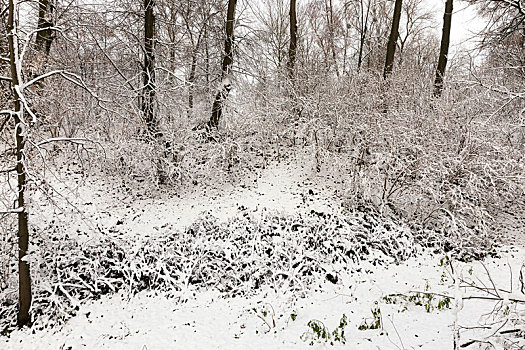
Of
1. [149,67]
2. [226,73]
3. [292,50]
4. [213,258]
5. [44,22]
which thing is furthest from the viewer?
[292,50]

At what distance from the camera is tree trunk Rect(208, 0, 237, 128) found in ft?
36.3

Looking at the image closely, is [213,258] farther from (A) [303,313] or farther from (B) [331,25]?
(B) [331,25]

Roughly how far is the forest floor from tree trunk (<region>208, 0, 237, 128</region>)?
384 cm

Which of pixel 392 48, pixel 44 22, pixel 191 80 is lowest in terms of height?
pixel 191 80

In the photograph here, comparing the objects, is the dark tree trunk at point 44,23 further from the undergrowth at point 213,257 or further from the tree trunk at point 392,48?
the tree trunk at point 392,48

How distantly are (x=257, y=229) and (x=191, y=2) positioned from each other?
7.55 meters

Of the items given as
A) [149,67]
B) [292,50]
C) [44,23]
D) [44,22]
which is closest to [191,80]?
[149,67]

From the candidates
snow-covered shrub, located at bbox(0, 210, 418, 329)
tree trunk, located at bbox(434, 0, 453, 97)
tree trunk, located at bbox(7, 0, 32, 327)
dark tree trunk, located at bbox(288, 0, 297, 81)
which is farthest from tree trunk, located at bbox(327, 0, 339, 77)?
tree trunk, located at bbox(7, 0, 32, 327)

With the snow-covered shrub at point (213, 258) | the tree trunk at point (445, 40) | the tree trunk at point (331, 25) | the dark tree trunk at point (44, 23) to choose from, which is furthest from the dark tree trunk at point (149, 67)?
the tree trunk at point (331, 25)

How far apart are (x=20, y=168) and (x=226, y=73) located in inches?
286

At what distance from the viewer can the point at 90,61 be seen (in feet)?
27.2

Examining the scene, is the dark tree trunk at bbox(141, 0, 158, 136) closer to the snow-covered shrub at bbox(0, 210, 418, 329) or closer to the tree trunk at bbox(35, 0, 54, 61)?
the tree trunk at bbox(35, 0, 54, 61)

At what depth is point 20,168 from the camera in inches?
211

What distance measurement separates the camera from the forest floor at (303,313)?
15.3 ft
